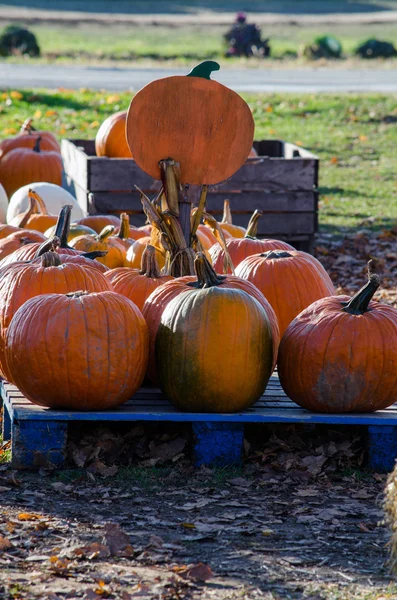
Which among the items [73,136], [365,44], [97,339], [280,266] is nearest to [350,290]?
[280,266]

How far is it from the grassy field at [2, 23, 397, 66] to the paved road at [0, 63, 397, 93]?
3851mm

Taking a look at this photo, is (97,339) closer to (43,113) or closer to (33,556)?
(33,556)

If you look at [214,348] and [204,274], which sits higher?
[204,274]

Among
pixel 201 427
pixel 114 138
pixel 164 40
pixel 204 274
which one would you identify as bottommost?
pixel 201 427

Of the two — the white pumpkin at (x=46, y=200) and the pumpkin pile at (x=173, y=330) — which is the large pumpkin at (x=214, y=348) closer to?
the pumpkin pile at (x=173, y=330)

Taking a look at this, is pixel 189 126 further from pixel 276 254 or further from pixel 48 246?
pixel 48 246

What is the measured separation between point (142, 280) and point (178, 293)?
50 centimetres

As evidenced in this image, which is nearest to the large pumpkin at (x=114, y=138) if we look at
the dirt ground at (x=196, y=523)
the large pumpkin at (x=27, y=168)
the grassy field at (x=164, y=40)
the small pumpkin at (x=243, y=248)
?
the large pumpkin at (x=27, y=168)

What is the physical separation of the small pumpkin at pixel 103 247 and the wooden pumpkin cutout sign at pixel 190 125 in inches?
32.2

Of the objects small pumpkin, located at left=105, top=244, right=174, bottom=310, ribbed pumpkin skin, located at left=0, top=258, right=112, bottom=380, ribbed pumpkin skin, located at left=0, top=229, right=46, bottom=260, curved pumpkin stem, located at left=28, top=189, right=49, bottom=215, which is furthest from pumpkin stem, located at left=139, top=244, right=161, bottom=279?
curved pumpkin stem, located at left=28, top=189, right=49, bottom=215

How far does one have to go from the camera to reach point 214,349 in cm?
416

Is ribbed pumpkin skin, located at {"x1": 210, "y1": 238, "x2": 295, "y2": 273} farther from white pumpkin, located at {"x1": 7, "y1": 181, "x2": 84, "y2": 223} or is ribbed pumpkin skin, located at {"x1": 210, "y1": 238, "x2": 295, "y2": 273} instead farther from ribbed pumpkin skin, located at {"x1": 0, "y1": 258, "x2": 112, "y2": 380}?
white pumpkin, located at {"x1": 7, "y1": 181, "x2": 84, "y2": 223}

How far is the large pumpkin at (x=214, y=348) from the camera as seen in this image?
416cm

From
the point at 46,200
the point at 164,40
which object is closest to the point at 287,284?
the point at 46,200
